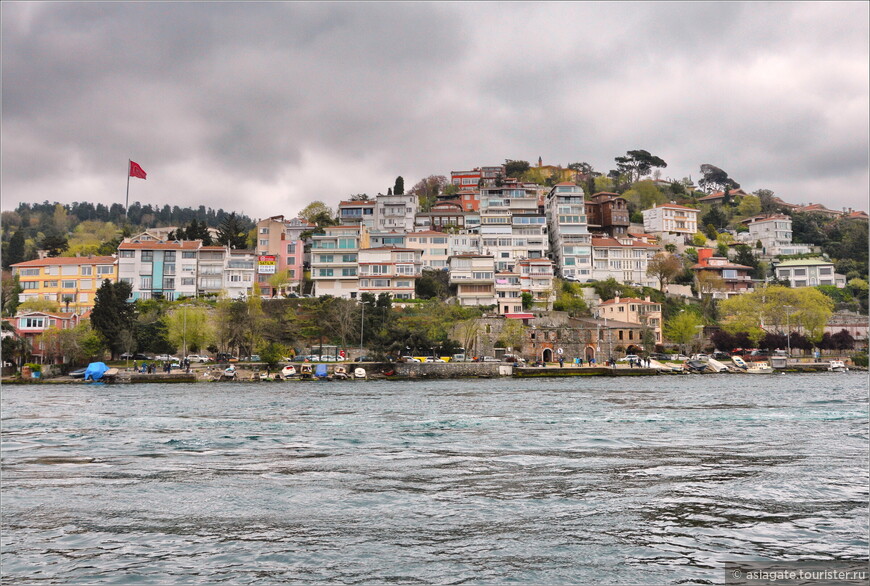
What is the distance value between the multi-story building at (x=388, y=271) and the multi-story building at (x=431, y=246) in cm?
830

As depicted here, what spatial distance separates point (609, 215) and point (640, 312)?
28580 mm

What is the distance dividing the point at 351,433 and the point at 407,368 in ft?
107

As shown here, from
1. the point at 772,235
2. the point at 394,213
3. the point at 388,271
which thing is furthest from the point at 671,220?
the point at 388,271

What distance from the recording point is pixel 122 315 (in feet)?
187

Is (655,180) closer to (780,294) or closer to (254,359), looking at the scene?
(780,294)

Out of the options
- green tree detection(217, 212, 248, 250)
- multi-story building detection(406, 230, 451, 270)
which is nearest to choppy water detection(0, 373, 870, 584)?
multi-story building detection(406, 230, 451, 270)

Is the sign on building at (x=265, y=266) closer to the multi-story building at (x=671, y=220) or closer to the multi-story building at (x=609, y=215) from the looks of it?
the multi-story building at (x=609, y=215)

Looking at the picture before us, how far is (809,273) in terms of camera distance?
3536 inches

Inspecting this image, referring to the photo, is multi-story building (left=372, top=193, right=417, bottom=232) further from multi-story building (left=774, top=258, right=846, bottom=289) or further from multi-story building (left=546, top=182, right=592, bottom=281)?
multi-story building (left=774, top=258, right=846, bottom=289)

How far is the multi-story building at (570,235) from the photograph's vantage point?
8125 cm

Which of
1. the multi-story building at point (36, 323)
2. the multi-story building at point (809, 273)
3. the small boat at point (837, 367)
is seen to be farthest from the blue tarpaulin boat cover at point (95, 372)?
the multi-story building at point (809, 273)

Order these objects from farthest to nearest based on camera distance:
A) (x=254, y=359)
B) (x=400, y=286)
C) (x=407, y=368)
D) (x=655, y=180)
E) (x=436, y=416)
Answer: (x=655, y=180) → (x=400, y=286) → (x=254, y=359) → (x=407, y=368) → (x=436, y=416)

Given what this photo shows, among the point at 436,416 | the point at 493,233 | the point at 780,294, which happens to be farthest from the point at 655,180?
the point at 436,416

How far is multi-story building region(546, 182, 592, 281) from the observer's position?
81250 mm
